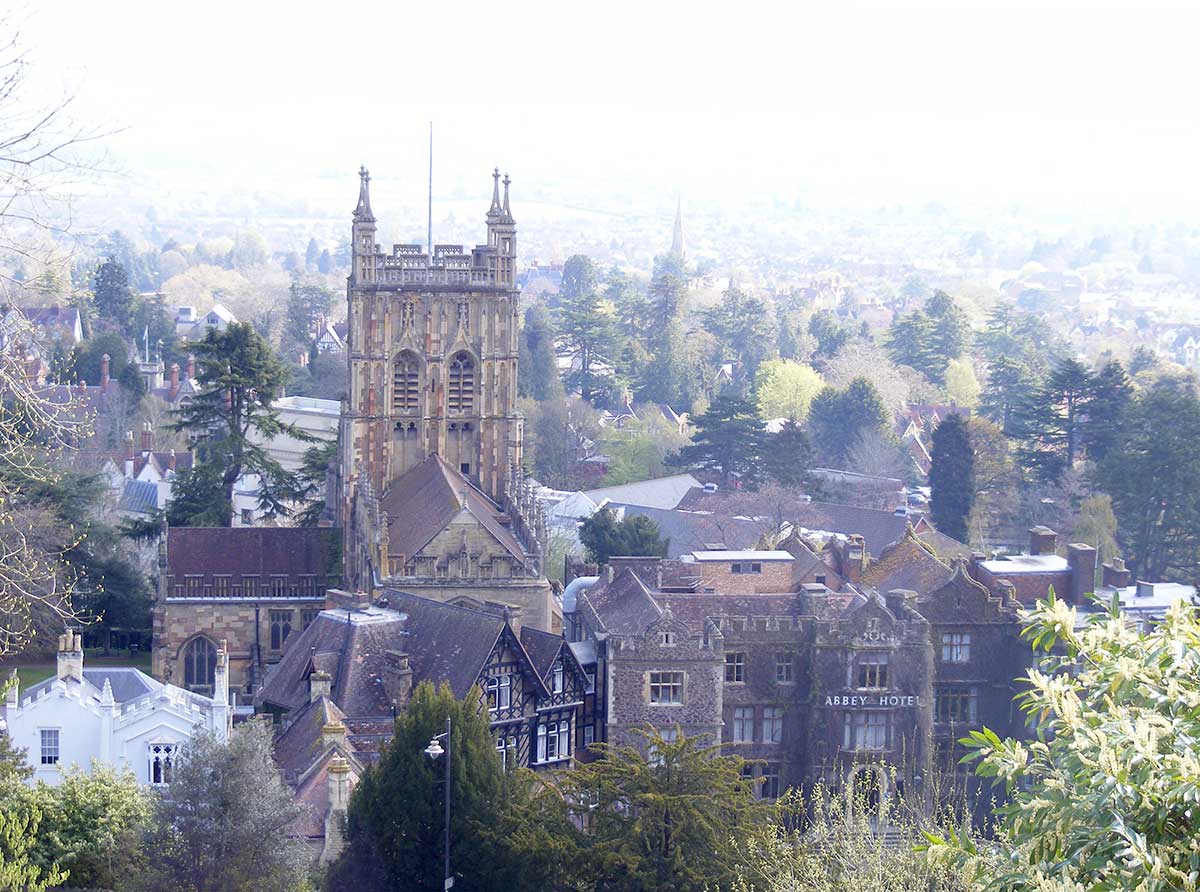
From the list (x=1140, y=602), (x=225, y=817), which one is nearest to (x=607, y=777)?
(x=225, y=817)

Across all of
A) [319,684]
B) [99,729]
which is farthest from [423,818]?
[99,729]

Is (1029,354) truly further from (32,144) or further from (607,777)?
(32,144)

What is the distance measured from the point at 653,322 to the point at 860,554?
84.6 m

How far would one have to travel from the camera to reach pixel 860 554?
5253 cm

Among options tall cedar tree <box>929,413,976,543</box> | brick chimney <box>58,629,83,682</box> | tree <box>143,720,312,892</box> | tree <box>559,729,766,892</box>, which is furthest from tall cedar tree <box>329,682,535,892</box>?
tall cedar tree <box>929,413,976,543</box>

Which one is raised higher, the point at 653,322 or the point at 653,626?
the point at 653,322

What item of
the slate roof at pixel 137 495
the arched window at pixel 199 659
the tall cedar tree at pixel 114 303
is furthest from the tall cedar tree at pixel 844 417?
the arched window at pixel 199 659

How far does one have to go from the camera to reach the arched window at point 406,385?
54000mm

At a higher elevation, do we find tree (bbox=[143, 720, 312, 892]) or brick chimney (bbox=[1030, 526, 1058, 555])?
brick chimney (bbox=[1030, 526, 1058, 555])

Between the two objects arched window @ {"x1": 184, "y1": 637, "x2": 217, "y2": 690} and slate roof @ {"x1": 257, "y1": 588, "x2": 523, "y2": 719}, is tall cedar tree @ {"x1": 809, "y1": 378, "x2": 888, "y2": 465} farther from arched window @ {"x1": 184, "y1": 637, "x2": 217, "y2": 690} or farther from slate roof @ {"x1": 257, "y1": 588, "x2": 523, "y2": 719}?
slate roof @ {"x1": 257, "y1": 588, "x2": 523, "y2": 719}

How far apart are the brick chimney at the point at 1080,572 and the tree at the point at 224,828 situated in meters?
23.1

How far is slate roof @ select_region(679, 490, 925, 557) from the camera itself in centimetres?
7238

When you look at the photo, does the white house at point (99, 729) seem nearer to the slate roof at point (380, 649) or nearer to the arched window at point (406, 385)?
the slate roof at point (380, 649)

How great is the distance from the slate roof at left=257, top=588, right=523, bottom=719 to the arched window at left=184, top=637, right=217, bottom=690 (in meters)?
7.03
